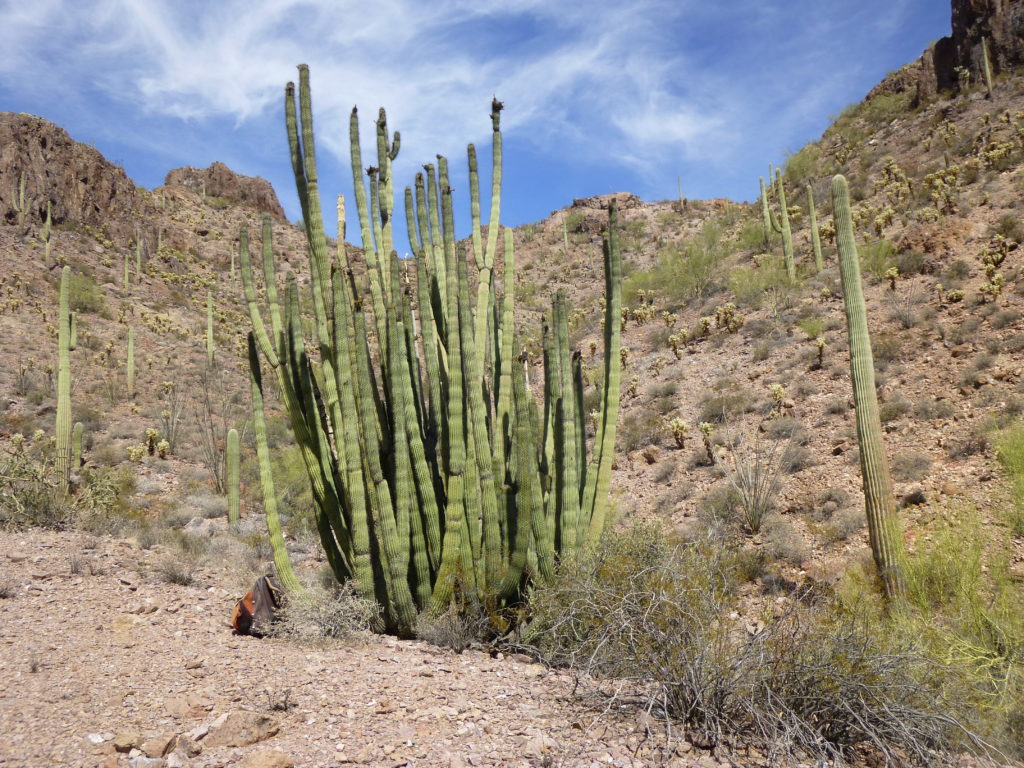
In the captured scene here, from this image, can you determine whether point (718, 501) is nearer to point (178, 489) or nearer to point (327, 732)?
point (327, 732)

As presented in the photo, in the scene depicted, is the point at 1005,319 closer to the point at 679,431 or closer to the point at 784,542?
the point at 679,431

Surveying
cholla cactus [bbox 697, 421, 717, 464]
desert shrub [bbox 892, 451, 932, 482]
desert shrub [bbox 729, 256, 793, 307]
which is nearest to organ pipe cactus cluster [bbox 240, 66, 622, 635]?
desert shrub [bbox 892, 451, 932, 482]

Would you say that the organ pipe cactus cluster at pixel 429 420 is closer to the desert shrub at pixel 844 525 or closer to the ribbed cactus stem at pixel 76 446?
the desert shrub at pixel 844 525

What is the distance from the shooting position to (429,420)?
6.29 m

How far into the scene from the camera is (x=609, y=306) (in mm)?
6074

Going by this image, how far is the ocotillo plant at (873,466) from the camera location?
6.57 metres

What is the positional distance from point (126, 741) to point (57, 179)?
3891 cm

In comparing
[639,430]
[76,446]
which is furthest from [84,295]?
[639,430]

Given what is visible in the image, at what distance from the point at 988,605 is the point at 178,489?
565 inches

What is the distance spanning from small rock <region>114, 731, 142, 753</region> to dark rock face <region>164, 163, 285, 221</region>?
164 feet

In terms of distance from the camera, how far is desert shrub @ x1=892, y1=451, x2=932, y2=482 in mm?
8961

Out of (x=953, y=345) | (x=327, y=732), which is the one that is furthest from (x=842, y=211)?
(x=327, y=732)

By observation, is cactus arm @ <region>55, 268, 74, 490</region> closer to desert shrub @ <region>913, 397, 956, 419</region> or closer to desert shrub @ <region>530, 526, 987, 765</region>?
desert shrub @ <region>530, 526, 987, 765</region>

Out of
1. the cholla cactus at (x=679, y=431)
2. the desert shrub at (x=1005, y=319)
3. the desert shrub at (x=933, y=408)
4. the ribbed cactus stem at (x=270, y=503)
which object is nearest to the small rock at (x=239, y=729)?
the ribbed cactus stem at (x=270, y=503)
